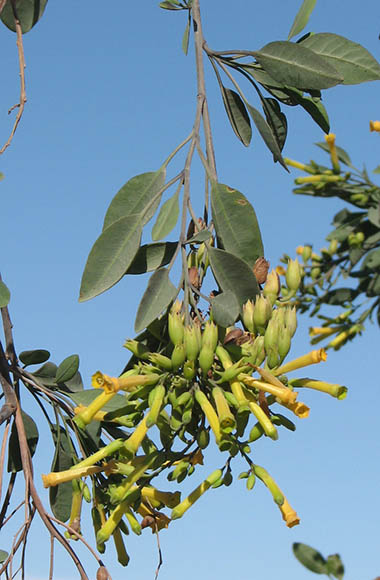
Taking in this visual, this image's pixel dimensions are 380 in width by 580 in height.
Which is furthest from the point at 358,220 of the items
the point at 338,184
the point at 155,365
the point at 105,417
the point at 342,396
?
the point at 105,417

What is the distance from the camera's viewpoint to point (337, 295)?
64.9 inches

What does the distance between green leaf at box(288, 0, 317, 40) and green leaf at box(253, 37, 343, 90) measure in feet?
0.48

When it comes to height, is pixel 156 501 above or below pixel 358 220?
below

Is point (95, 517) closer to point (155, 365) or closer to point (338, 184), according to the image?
point (155, 365)

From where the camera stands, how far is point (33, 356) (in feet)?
6.32

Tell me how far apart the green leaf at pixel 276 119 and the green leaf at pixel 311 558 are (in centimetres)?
142

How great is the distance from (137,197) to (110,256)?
0.61ft

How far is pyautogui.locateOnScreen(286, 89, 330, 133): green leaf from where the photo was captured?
6.47ft

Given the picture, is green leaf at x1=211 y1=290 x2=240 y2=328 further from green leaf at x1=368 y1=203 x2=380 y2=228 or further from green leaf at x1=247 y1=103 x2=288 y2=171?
green leaf at x1=247 y1=103 x2=288 y2=171

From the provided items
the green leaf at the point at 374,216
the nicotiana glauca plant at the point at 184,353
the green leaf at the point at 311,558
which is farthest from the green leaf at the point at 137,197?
the green leaf at the point at 311,558

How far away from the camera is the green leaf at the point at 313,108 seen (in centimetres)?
197

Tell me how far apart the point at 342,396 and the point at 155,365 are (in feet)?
1.06

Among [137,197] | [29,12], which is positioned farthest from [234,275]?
[29,12]

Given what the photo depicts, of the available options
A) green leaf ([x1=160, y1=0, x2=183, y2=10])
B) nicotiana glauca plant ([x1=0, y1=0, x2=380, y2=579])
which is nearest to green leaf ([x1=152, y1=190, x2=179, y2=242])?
nicotiana glauca plant ([x1=0, y1=0, x2=380, y2=579])
